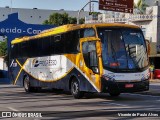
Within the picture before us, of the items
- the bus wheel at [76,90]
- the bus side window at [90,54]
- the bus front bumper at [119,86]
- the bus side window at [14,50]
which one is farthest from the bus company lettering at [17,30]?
the bus front bumper at [119,86]

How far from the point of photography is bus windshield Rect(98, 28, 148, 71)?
17.3 metres

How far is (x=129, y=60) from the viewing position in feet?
57.7

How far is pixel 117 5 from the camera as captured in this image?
3919cm

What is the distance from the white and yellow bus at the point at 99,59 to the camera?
17.3 metres

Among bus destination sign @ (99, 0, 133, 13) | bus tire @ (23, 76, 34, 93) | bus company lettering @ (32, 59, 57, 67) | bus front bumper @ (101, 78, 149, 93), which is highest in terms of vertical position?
bus destination sign @ (99, 0, 133, 13)

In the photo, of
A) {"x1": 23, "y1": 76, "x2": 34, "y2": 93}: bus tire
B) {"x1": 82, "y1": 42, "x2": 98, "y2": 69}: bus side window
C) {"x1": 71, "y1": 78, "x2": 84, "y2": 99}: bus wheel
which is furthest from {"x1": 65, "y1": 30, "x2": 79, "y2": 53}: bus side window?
{"x1": 23, "y1": 76, "x2": 34, "y2": 93}: bus tire

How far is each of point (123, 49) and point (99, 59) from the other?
1.15m

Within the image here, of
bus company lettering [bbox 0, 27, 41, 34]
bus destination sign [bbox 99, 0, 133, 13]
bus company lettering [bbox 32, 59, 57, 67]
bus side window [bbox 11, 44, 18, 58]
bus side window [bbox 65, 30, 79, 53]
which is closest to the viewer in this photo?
bus side window [bbox 65, 30, 79, 53]

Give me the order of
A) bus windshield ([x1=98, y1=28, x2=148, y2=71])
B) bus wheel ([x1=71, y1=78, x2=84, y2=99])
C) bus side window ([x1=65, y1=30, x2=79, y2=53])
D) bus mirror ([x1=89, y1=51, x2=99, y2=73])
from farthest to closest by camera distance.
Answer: bus side window ([x1=65, y1=30, x2=79, y2=53])
bus wheel ([x1=71, y1=78, x2=84, y2=99])
bus mirror ([x1=89, y1=51, x2=99, y2=73])
bus windshield ([x1=98, y1=28, x2=148, y2=71])

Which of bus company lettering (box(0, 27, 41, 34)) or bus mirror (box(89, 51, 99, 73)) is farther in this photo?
bus company lettering (box(0, 27, 41, 34))

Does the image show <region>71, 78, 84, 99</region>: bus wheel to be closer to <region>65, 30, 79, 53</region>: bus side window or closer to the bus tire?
<region>65, 30, 79, 53</region>: bus side window

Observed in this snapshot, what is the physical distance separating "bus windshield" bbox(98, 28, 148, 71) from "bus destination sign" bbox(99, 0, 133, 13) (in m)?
20.3

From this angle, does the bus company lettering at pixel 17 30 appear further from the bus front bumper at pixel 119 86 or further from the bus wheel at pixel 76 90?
the bus front bumper at pixel 119 86

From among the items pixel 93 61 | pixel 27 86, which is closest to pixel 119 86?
pixel 93 61
